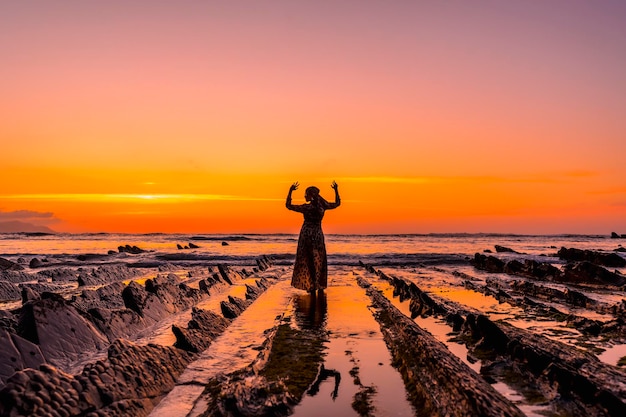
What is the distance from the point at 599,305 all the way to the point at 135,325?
10513 mm

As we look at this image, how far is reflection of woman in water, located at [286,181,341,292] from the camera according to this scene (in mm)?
14055

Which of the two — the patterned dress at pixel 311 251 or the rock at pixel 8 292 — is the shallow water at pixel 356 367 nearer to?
the patterned dress at pixel 311 251

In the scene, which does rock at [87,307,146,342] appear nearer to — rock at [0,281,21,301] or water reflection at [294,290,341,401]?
water reflection at [294,290,341,401]

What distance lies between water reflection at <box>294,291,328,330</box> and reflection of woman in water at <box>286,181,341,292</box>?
15.9 inches

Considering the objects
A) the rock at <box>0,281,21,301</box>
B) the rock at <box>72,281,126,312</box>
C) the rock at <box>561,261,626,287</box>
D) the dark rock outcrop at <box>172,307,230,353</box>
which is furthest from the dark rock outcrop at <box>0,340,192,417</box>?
the rock at <box>561,261,626,287</box>

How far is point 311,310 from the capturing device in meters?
10.6

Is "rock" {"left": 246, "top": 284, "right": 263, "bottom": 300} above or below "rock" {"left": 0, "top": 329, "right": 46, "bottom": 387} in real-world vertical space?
below

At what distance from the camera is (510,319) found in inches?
394

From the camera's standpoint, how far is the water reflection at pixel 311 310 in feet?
29.1

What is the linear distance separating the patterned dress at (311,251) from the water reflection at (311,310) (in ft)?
1.24

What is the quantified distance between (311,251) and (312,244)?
0.75ft

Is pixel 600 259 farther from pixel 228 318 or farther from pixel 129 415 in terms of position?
pixel 129 415

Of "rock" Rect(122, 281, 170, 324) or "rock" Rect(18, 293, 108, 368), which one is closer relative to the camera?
"rock" Rect(18, 293, 108, 368)

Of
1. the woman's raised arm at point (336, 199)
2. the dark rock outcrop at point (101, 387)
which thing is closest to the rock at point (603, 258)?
the woman's raised arm at point (336, 199)
